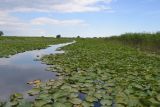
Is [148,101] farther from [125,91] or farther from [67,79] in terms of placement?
[67,79]

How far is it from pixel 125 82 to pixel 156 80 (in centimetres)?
88

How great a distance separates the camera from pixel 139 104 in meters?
5.88

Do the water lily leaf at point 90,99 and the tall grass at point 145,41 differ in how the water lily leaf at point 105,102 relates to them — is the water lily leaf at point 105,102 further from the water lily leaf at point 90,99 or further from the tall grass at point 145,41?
the tall grass at point 145,41

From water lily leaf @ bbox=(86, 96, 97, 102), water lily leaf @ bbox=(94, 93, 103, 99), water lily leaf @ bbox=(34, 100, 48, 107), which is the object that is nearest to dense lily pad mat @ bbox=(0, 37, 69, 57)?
water lily leaf @ bbox=(94, 93, 103, 99)

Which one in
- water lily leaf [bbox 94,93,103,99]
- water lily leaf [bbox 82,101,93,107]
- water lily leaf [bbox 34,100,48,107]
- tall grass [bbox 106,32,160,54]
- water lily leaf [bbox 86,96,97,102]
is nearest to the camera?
water lily leaf [bbox 34,100,48,107]

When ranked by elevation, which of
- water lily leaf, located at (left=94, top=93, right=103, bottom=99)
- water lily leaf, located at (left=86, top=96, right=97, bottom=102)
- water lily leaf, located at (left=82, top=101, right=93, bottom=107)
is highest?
water lily leaf, located at (left=94, top=93, right=103, bottom=99)

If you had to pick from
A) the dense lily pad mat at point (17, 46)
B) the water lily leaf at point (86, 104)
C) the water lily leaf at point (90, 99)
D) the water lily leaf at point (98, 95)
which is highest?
the dense lily pad mat at point (17, 46)

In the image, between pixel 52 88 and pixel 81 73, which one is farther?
pixel 81 73

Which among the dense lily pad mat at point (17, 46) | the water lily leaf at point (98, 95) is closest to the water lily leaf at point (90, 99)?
the water lily leaf at point (98, 95)

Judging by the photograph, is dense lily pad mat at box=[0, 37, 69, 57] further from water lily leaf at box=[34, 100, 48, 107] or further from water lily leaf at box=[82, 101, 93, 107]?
water lily leaf at box=[82, 101, 93, 107]

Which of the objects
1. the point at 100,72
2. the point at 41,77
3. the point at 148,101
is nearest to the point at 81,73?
the point at 100,72

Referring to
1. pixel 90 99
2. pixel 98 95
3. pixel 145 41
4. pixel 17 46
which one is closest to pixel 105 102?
pixel 90 99

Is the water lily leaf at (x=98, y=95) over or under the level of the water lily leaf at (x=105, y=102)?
over

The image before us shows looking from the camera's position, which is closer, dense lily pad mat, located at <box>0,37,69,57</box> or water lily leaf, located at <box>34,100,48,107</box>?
water lily leaf, located at <box>34,100,48,107</box>
